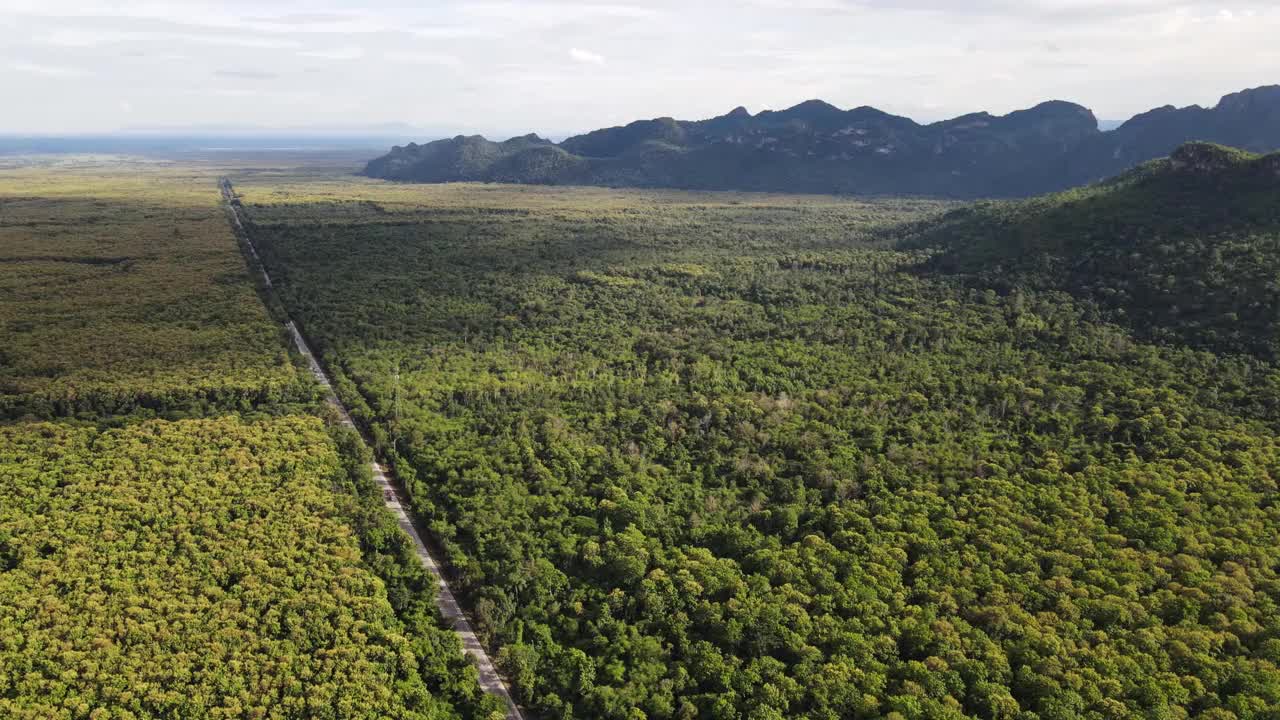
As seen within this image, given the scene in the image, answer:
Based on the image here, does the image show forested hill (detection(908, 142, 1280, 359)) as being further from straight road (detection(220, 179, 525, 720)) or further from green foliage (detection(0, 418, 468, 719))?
green foliage (detection(0, 418, 468, 719))

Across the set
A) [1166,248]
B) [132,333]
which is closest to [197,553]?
[132,333]

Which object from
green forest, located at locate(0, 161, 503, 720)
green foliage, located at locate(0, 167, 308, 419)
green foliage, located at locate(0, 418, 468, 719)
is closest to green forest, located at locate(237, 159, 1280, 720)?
green forest, located at locate(0, 161, 503, 720)

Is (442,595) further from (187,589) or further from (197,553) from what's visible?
(197,553)

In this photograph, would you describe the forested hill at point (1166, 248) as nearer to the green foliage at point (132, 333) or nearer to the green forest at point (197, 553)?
the green forest at point (197, 553)

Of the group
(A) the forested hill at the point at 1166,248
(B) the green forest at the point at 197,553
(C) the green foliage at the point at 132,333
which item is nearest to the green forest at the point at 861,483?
(A) the forested hill at the point at 1166,248

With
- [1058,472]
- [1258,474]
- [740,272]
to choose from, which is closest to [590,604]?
[1058,472]

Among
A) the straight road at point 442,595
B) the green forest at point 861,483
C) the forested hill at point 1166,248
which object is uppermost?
the forested hill at point 1166,248

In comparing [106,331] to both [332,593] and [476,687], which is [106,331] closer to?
[332,593]
